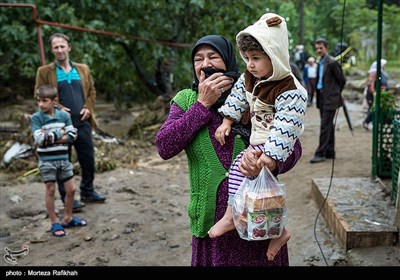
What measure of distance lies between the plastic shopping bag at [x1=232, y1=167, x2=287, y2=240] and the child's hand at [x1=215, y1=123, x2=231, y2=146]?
20 cm

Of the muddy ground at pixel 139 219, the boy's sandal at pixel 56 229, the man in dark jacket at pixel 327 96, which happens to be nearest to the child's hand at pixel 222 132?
the muddy ground at pixel 139 219

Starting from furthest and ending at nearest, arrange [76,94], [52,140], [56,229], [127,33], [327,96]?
[127,33] < [327,96] < [76,94] < [56,229] < [52,140]

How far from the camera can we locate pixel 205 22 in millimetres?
9781

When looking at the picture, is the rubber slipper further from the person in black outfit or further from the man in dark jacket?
the man in dark jacket

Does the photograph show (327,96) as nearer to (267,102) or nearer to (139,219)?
(139,219)

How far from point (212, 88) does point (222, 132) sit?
19 cm

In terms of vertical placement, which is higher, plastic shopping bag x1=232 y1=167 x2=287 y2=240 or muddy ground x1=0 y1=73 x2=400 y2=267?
plastic shopping bag x1=232 y1=167 x2=287 y2=240

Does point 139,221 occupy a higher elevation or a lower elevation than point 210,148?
lower

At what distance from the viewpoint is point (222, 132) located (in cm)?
199

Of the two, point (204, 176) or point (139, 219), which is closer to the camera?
point (204, 176)

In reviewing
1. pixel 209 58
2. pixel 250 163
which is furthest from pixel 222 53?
pixel 250 163

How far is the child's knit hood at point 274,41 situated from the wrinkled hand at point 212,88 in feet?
0.74

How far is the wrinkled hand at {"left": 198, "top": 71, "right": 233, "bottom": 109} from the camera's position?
1994 millimetres

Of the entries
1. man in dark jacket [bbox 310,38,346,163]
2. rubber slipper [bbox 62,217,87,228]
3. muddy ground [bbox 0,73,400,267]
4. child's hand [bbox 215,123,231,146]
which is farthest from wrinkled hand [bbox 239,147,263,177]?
man in dark jacket [bbox 310,38,346,163]
